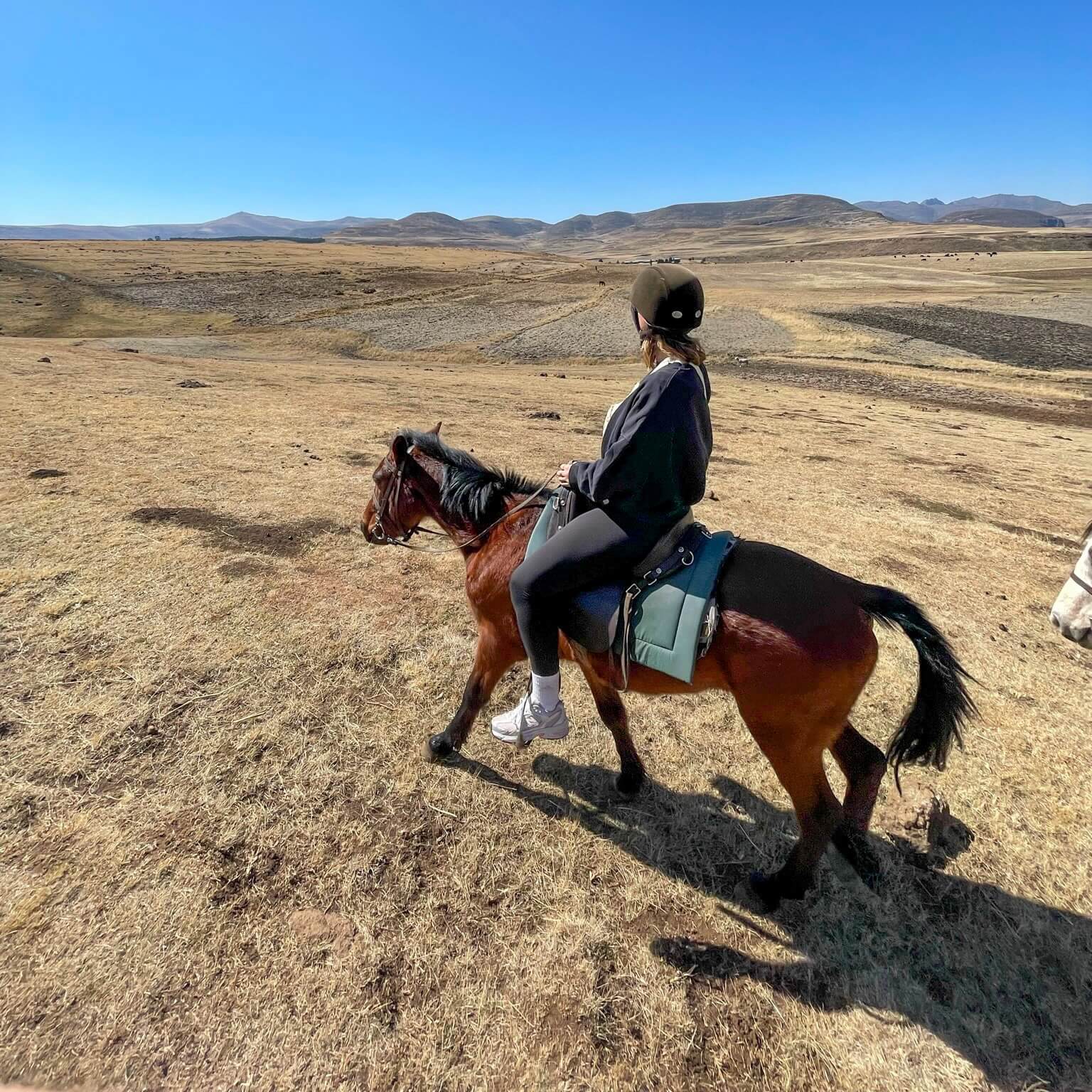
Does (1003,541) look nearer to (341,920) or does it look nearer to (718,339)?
(341,920)

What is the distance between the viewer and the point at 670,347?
2871mm

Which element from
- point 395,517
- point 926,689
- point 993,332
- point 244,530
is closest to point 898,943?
point 926,689

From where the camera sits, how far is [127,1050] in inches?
98.2

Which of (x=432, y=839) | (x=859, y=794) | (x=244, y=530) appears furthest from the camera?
(x=244, y=530)

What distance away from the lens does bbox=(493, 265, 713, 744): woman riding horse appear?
278 centimetres

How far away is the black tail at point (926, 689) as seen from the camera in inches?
115

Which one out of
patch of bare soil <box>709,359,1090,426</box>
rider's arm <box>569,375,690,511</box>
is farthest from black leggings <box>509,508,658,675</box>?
patch of bare soil <box>709,359,1090,426</box>

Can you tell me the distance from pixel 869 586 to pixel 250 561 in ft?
20.4

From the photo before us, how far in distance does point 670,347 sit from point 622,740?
2.71m

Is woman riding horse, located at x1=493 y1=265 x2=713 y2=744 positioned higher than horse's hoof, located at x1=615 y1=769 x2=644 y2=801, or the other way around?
woman riding horse, located at x1=493 y1=265 x2=713 y2=744

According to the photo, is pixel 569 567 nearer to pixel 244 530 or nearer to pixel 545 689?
pixel 545 689

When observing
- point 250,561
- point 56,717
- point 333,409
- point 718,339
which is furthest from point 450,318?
point 56,717

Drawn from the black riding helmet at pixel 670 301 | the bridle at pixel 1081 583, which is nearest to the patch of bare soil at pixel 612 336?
the bridle at pixel 1081 583

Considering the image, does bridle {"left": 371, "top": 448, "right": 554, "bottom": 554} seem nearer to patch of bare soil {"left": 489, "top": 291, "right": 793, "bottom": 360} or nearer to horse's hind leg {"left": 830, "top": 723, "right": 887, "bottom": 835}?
horse's hind leg {"left": 830, "top": 723, "right": 887, "bottom": 835}
